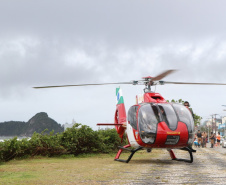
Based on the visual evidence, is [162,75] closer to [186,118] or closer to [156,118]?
[156,118]

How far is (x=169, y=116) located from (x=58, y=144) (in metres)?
7.25

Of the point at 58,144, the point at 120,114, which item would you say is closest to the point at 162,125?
the point at 120,114

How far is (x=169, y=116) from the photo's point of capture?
39.2 feet

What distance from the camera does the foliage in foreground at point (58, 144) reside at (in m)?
15.7

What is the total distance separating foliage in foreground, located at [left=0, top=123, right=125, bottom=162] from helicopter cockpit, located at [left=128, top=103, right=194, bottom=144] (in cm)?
604

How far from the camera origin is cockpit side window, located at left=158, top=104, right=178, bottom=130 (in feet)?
38.7

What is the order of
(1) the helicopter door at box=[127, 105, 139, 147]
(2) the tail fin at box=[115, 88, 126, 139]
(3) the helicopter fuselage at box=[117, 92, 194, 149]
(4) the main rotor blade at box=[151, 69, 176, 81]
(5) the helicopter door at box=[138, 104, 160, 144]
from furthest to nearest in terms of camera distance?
(2) the tail fin at box=[115, 88, 126, 139]
(1) the helicopter door at box=[127, 105, 139, 147]
(5) the helicopter door at box=[138, 104, 160, 144]
(3) the helicopter fuselage at box=[117, 92, 194, 149]
(4) the main rotor blade at box=[151, 69, 176, 81]

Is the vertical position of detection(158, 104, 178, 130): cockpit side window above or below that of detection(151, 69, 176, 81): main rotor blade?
below

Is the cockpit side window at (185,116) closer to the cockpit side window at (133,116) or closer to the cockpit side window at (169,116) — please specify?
the cockpit side window at (169,116)

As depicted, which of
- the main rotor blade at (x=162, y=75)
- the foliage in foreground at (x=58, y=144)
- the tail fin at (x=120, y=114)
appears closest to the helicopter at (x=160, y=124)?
the main rotor blade at (x=162, y=75)

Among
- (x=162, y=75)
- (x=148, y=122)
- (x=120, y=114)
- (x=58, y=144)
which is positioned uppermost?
(x=162, y=75)

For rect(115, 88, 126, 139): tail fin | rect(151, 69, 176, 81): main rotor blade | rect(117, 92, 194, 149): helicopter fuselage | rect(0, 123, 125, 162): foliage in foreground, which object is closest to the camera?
rect(151, 69, 176, 81): main rotor blade

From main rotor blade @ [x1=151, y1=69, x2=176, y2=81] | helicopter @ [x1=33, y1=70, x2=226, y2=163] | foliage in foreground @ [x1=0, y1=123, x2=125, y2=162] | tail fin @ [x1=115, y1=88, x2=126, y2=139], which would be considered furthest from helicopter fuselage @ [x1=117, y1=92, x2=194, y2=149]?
Result: foliage in foreground @ [x1=0, y1=123, x2=125, y2=162]

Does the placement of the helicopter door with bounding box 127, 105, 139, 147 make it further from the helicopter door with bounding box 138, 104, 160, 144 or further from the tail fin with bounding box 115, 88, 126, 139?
the tail fin with bounding box 115, 88, 126, 139
